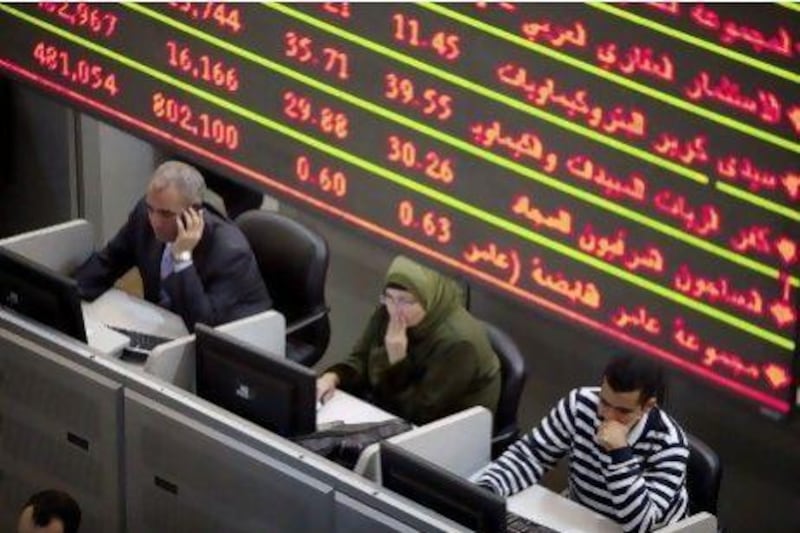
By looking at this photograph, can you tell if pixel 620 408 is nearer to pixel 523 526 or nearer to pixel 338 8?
pixel 523 526

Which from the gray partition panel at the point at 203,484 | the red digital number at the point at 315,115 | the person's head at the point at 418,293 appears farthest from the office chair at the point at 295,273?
the red digital number at the point at 315,115

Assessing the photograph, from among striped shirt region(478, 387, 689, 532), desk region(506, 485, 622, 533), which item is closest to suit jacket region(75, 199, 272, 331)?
striped shirt region(478, 387, 689, 532)

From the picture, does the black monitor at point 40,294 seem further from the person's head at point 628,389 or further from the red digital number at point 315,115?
the red digital number at point 315,115

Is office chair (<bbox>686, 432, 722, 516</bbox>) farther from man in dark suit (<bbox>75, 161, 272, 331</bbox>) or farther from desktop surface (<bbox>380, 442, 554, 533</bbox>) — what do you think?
man in dark suit (<bbox>75, 161, 272, 331</bbox>)

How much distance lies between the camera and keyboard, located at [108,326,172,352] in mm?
6297

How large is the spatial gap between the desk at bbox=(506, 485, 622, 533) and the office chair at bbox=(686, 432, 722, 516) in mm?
289

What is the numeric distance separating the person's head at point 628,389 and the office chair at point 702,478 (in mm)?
274

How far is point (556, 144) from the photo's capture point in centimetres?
Answer: 345

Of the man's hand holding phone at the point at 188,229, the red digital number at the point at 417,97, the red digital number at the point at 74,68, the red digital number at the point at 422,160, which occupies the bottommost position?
the man's hand holding phone at the point at 188,229

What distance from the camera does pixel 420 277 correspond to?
600 centimetres

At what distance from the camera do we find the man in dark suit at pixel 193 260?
21.4 ft

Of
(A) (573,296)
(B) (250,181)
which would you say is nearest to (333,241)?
(B) (250,181)

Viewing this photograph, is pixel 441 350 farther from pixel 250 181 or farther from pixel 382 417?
pixel 250 181

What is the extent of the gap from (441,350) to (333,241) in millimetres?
1608
